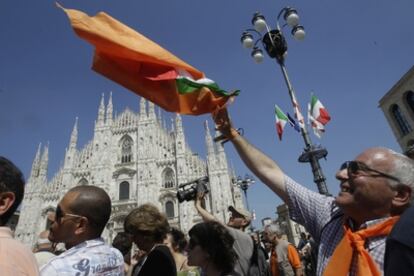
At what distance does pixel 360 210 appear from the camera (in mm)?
1519

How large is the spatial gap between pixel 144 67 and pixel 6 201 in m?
1.90

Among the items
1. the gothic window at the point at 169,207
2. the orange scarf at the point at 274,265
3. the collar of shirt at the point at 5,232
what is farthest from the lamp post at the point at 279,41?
the gothic window at the point at 169,207

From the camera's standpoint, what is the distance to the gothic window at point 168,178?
28.1 m

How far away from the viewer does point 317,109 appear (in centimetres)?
830

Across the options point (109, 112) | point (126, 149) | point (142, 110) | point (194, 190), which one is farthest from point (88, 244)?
point (109, 112)

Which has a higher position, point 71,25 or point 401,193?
point 71,25

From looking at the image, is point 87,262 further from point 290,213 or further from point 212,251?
point 290,213

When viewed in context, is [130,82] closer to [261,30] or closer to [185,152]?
[261,30]

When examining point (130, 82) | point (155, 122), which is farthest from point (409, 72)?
point (155, 122)

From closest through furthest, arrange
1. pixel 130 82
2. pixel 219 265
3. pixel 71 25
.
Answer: pixel 219 265 → pixel 71 25 → pixel 130 82

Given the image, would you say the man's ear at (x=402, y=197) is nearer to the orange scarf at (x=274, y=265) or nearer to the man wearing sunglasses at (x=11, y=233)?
the man wearing sunglasses at (x=11, y=233)

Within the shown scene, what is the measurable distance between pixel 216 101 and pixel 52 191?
30460 millimetres

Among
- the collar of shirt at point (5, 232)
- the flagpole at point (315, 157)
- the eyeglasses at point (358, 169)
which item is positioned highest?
the flagpole at point (315, 157)

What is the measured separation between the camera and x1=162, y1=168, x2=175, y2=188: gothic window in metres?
28.1
